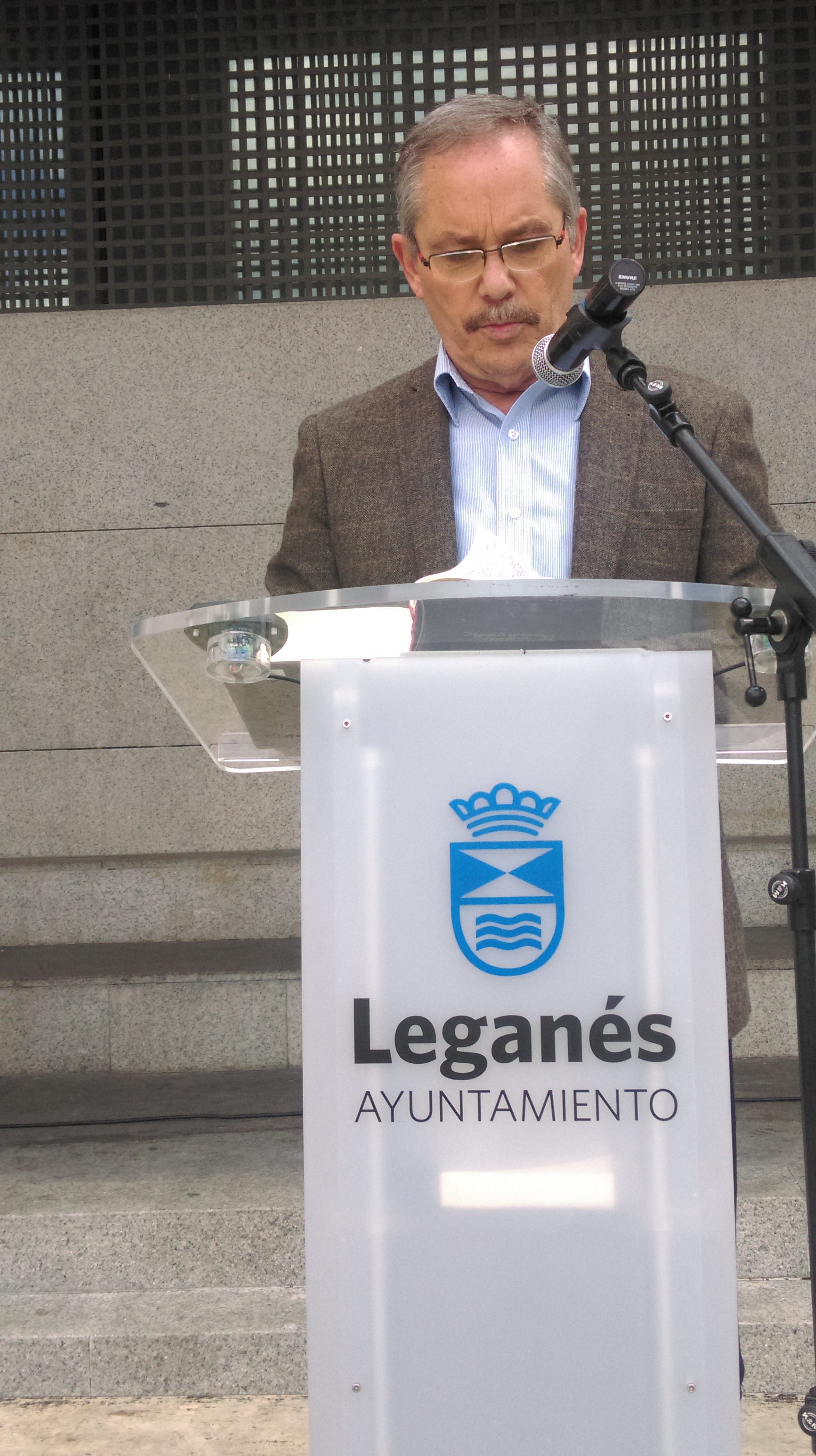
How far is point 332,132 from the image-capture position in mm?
4844

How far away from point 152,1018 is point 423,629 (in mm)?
3139

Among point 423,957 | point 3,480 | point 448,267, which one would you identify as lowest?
point 423,957

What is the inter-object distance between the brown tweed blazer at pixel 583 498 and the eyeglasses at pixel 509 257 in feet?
0.59

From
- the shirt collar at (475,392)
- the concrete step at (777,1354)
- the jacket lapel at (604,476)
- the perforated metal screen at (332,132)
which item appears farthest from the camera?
the perforated metal screen at (332,132)

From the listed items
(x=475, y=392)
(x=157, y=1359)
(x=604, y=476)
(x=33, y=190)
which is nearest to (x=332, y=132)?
(x=33, y=190)

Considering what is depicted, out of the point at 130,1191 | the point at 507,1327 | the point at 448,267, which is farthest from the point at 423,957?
the point at 130,1191

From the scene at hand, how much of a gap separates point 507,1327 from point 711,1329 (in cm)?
17

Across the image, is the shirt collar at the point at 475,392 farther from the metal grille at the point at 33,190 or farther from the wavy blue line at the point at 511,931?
the metal grille at the point at 33,190

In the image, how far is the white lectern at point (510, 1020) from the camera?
111cm

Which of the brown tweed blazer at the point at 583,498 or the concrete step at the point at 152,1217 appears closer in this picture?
the brown tweed blazer at the point at 583,498

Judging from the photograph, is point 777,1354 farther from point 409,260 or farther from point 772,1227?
point 409,260

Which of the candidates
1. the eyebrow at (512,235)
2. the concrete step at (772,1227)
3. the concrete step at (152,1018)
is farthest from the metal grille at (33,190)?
the concrete step at (772,1227)

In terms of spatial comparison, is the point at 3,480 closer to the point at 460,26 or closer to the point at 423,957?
the point at 460,26

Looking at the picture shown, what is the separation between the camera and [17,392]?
479cm
